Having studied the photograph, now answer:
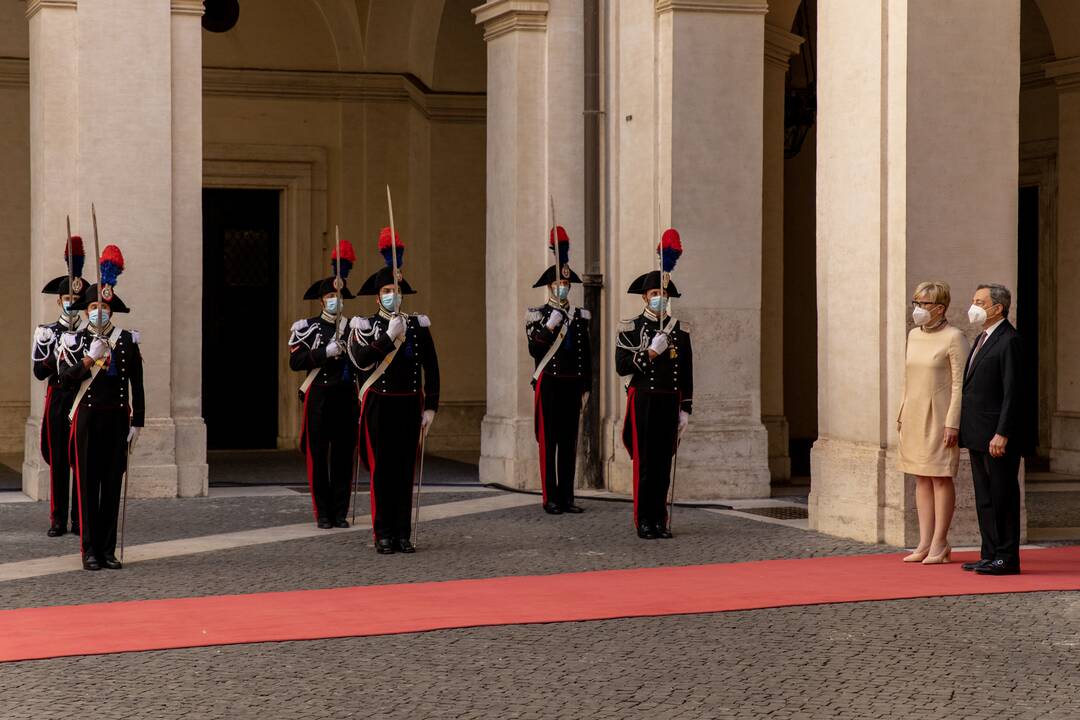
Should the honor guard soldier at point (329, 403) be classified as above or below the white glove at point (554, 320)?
below

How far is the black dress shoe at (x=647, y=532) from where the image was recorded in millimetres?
11234

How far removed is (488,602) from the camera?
28.0 ft

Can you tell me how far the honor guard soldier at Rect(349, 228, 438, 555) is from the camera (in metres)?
10.5

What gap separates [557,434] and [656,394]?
61.9 inches

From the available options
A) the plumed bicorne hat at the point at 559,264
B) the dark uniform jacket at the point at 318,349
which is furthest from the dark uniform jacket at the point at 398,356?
the plumed bicorne hat at the point at 559,264

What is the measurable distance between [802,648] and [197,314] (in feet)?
26.5

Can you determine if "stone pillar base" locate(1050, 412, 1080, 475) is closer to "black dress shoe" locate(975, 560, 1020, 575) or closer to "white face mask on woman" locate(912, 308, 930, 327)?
"white face mask on woman" locate(912, 308, 930, 327)

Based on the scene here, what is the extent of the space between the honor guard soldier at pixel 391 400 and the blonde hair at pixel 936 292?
2.92 meters

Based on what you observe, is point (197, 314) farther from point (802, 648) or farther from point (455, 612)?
point (802, 648)

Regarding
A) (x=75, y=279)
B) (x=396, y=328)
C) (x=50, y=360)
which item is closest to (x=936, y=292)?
(x=396, y=328)

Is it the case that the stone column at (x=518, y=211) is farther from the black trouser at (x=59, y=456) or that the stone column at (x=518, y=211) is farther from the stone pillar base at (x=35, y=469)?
the black trouser at (x=59, y=456)

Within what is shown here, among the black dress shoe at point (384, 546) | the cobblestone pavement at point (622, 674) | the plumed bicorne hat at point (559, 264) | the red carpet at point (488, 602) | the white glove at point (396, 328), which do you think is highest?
the plumed bicorne hat at point (559, 264)

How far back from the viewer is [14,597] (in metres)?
8.80

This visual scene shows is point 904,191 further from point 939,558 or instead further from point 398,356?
point 398,356
